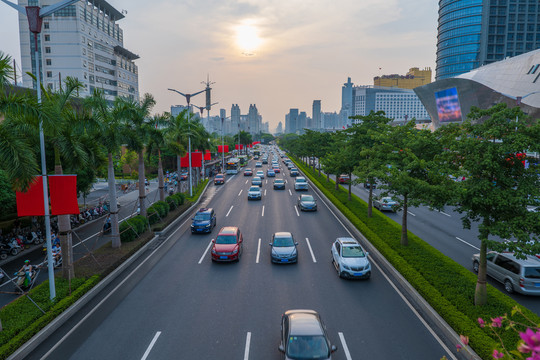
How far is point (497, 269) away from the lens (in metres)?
15.0

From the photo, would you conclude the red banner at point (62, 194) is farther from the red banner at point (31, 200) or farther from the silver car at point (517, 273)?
the silver car at point (517, 273)

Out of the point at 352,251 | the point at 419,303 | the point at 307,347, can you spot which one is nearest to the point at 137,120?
the point at 352,251

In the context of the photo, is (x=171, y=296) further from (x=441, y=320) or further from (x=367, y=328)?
(x=441, y=320)

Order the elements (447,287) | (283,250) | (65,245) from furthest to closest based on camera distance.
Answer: (283,250) → (65,245) → (447,287)

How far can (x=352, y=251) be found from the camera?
16438mm

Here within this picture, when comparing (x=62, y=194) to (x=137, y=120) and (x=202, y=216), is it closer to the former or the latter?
(x=137, y=120)

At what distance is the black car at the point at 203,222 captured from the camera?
2316 cm

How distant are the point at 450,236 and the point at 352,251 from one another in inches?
402

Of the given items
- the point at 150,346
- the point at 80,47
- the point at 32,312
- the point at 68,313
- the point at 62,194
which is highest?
the point at 80,47

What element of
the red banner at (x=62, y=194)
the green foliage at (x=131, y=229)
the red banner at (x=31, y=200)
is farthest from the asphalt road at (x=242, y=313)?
the red banner at (x=31, y=200)

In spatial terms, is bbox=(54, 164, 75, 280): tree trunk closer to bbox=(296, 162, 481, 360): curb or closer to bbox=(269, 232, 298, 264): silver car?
bbox=(269, 232, 298, 264): silver car

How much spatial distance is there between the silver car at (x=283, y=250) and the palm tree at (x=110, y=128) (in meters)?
9.28

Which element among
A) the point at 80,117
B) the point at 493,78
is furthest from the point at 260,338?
the point at 493,78

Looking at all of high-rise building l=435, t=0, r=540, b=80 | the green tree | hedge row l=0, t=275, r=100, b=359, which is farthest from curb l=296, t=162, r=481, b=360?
high-rise building l=435, t=0, r=540, b=80
